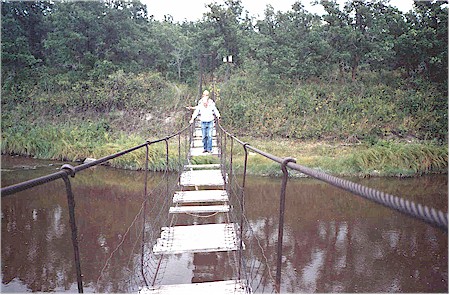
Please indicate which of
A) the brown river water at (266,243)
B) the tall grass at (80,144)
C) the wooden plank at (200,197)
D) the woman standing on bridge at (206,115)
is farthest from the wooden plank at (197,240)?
the tall grass at (80,144)

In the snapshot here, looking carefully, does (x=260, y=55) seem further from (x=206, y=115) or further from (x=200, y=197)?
(x=200, y=197)

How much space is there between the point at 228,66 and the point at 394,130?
18.7 ft

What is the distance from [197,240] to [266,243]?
3632 millimetres

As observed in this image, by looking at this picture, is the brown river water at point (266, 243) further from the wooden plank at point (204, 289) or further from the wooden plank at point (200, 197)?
the wooden plank at point (204, 289)

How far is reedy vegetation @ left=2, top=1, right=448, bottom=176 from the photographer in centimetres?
1134

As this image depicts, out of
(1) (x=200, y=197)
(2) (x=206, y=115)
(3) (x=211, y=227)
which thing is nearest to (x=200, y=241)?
(3) (x=211, y=227)

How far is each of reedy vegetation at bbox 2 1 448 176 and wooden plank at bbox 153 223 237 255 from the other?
7059 mm

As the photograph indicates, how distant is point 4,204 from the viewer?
24.0 ft

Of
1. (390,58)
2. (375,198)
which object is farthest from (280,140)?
(375,198)

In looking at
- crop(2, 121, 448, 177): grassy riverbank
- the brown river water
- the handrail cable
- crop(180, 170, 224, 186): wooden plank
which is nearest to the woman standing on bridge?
crop(180, 170, 224, 186): wooden plank

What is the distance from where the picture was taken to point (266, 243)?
19.1ft

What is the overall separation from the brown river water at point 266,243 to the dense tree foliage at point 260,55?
391 centimetres

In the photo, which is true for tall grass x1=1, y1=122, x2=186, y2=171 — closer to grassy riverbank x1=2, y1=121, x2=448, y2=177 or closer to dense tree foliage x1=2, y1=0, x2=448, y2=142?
grassy riverbank x1=2, y1=121, x2=448, y2=177

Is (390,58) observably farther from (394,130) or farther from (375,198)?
(375,198)
